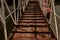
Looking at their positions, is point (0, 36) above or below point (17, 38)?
below

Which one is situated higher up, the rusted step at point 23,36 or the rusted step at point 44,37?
the rusted step at point 23,36

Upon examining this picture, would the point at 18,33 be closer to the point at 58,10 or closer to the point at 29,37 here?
the point at 29,37

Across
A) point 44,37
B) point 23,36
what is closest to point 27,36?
point 23,36

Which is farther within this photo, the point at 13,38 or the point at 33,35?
the point at 33,35

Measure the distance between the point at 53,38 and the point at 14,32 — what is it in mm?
596

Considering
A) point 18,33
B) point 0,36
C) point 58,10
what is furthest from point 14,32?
point 58,10

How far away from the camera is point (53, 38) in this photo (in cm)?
157

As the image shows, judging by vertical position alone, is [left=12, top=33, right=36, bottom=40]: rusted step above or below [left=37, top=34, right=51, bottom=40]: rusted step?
above

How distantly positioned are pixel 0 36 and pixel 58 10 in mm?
3916

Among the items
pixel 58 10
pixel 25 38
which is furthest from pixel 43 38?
pixel 58 10

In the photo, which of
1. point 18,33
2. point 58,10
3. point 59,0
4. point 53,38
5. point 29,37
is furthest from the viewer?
point 59,0

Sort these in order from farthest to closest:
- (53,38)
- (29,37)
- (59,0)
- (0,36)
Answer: (59,0), (0,36), (29,37), (53,38)

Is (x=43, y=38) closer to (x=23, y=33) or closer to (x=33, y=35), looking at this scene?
(x=33, y=35)

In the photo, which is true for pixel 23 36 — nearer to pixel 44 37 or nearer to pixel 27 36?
pixel 27 36
